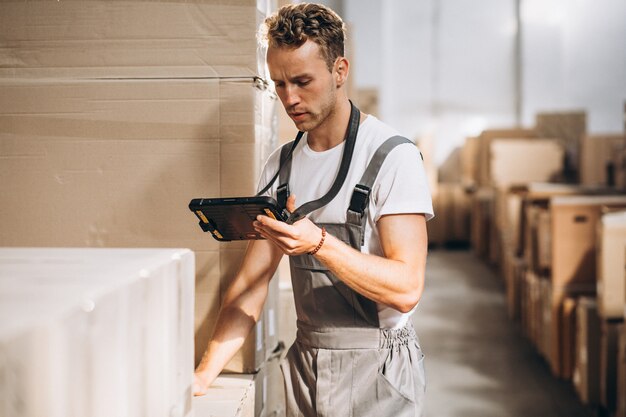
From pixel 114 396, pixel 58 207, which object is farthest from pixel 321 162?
pixel 114 396

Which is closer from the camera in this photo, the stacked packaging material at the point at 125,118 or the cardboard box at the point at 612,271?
the stacked packaging material at the point at 125,118

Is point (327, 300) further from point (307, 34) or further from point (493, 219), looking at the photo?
point (493, 219)

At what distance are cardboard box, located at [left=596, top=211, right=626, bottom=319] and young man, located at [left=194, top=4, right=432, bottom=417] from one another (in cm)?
201

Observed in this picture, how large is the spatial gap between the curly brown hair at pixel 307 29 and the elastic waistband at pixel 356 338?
57cm

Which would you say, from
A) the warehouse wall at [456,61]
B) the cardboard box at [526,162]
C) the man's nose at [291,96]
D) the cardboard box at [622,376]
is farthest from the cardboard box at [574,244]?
the warehouse wall at [456,61]

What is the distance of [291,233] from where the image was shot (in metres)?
1.23

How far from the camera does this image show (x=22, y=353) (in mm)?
546

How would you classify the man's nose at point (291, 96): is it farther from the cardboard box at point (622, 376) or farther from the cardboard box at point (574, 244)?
the cardboard box at point (574, 244)

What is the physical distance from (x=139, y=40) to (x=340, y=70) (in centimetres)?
49

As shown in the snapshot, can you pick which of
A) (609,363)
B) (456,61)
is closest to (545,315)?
(609,363)

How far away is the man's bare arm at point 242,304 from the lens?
1513mm

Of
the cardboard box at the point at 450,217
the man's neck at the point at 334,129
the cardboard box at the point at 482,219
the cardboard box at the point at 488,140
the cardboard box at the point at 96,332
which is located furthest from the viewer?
the cardboard box at the point at 450,217

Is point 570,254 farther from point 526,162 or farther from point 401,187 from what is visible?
point 526,162

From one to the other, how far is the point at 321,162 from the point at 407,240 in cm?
28
